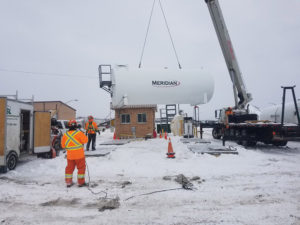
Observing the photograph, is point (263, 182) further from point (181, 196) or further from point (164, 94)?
point (164, 94)

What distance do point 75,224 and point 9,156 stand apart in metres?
4.94

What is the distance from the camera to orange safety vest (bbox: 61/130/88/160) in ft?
18.4

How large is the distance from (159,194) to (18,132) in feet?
18.5

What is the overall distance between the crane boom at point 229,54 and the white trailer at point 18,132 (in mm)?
10203

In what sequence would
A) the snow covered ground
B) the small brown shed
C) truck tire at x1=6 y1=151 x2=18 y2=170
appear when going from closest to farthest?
1. the snow covered ground
2. truck tire at x1=6 y1=151 x2=18 y2=170
3. the small brown shed

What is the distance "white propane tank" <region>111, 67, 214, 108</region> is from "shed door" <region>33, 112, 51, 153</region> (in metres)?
8.69

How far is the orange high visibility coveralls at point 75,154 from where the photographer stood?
561cm

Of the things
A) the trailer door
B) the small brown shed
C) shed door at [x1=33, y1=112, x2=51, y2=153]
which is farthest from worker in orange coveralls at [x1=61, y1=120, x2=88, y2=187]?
the small brown shed

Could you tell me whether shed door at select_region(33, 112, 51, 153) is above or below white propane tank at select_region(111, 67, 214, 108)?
below

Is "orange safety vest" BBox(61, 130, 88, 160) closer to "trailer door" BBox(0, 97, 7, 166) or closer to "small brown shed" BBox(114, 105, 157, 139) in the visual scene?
"trailer door" BBox(0, 97, 7, 166)

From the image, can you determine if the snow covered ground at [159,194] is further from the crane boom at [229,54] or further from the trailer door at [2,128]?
the crane boom at [229,54]

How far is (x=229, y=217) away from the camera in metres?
3.70

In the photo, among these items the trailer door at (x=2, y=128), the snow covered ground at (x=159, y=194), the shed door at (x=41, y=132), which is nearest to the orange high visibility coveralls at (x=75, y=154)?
the snow covered ground at (x=159, y=194)

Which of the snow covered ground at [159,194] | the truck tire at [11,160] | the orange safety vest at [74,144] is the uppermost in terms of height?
the orange safety vest at [74,144]
